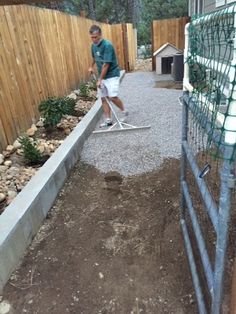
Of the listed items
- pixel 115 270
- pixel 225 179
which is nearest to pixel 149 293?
pixel 115 270

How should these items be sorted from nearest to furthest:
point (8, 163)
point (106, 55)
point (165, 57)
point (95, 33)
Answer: point (8, 163)
point (95, 33)
point (106, 55)
point (165, 57)

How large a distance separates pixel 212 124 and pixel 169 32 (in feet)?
37.0

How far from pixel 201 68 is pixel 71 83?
6.00m

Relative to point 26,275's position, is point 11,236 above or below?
above

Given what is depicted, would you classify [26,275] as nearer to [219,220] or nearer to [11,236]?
[11,236]

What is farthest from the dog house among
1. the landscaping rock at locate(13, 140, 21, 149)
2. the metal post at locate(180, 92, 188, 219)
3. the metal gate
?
the metal gate

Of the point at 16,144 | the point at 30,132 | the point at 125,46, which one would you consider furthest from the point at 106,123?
the point at 125,46

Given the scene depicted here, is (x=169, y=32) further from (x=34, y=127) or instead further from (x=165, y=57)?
(x=34, y=127)

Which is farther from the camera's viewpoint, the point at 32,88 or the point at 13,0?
the point at 32,88

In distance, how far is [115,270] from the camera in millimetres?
2342

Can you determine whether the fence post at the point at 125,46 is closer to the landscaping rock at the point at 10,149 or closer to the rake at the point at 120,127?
the rake at the point at 120,127

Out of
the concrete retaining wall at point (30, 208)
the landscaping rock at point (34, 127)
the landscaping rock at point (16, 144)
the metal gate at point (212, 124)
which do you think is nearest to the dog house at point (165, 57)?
the landscaping rock at point (34, 127)

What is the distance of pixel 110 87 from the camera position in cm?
538

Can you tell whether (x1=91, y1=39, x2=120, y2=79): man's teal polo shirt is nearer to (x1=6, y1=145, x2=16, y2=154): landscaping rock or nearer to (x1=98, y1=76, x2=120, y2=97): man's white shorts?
(x1=98, y1=76, x2=120, y2=97): man's white shorts
